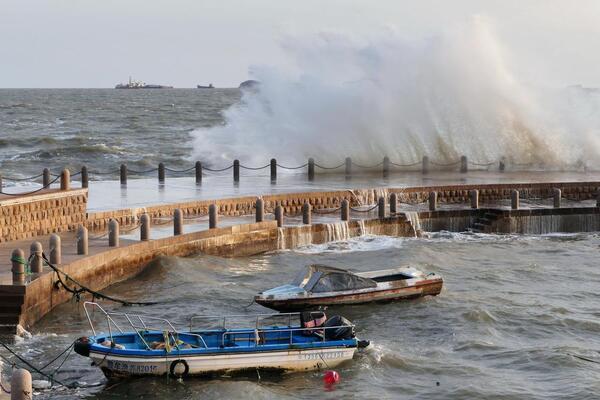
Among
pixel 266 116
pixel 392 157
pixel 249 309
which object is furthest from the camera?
pixel 266 116

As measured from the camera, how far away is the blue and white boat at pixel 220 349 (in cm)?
1702

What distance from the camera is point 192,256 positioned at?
86.7 ft

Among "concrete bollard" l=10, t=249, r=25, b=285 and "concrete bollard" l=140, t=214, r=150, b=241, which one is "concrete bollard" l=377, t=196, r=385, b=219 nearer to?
"concrete bollard" l=140, t=214, r=150, b=241

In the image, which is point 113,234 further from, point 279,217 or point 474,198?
point 474,198

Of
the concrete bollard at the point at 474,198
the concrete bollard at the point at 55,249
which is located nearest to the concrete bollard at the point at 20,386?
the concrete bollard at the point at 55,249

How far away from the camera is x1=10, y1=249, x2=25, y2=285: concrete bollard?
19.3m

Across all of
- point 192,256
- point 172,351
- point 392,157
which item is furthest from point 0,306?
point 392,157

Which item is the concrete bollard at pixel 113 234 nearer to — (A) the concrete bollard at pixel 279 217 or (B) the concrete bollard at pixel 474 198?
(A) the concrete bollard at pixel 279 217

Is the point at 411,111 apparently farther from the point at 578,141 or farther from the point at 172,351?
the point at 172,351

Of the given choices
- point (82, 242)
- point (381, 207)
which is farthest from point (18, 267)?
point (381, 207)

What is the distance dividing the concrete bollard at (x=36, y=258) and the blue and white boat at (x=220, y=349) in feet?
9.51

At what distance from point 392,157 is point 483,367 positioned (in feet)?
100

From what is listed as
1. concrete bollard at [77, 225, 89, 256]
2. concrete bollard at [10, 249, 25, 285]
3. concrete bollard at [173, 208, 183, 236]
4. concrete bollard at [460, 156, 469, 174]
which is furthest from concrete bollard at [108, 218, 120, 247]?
concrete bollard at [460, 156, 469, 174]

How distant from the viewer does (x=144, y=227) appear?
25094 mm
